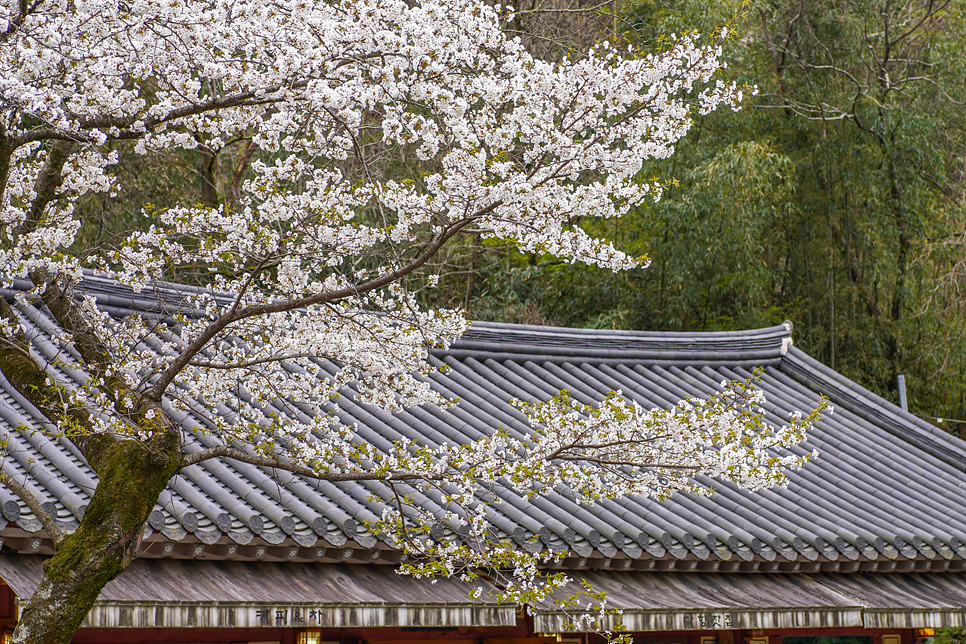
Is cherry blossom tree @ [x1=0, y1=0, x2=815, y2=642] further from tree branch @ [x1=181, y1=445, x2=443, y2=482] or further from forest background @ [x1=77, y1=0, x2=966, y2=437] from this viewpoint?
forest background @ [x1=77, y1=0, x2=966, y2=437]

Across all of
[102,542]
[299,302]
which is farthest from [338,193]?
[102,542]

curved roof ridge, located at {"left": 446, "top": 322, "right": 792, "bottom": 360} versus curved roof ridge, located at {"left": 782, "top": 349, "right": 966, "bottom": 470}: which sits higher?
curved roof ridge, located at {"left": 446, "top": 322, "right": 792, "bottom": 360}

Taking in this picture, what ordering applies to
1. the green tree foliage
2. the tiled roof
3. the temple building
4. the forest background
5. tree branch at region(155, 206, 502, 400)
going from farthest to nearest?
the green tree foliage
the forest background
the tiled roof
the temple building
tree branch at region(155, 206, 502, 400)

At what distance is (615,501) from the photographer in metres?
6.05

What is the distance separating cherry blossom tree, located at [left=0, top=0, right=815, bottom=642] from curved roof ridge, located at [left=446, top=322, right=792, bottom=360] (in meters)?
3.52

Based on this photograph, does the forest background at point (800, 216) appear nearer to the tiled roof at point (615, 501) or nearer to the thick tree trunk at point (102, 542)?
the tiled roof at point (615, 501)

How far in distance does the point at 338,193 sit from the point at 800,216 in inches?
→ 476

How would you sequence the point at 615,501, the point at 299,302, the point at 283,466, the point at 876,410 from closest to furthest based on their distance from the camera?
the point at 299,302
the point at 283,466
the point at 615,501
the point at 876,410

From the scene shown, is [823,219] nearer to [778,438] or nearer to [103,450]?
[778,438]

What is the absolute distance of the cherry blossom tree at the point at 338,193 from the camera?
3607mm

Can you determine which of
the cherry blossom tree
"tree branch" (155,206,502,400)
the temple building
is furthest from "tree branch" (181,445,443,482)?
the temple building

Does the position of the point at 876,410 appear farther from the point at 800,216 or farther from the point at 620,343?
the point at 800,216

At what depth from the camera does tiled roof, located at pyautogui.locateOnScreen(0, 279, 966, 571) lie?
14.6 ft

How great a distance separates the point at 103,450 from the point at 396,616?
1556 millimetres
